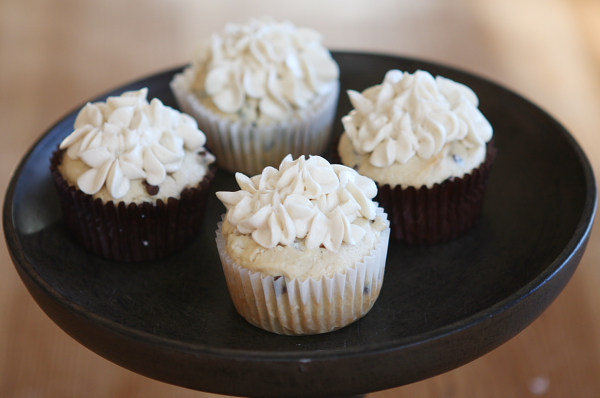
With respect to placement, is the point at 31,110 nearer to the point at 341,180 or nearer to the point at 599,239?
the point at 341,180

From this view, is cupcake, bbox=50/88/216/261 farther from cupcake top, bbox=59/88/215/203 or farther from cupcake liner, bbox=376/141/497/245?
cupcake liner, bbox=376/141/497/245

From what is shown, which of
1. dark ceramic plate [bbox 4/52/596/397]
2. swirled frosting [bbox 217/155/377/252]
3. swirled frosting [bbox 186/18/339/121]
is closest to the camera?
dark ceramic plate [bbox 4/52/596/397]

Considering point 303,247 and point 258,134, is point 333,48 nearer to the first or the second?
point 258,134

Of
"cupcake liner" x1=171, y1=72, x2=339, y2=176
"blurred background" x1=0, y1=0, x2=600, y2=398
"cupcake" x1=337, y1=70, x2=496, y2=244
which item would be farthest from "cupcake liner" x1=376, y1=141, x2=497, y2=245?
"blurred background" x1=0, y1=0, x2=600, y2=398

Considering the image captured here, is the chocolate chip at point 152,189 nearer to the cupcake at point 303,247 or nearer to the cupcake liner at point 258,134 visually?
the cupcake at point 303,247

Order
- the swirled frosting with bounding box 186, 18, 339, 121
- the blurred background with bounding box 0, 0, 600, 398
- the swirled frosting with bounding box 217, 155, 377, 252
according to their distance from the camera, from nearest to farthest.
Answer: the swirled frosting with bounding box 217, 155, 377, 252, the swirled frosting with bounding box 186, 18, 339, 121, the blurred background with bounding box 0, 0, 600, 398

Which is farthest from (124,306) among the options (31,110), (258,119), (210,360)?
(31,110)
